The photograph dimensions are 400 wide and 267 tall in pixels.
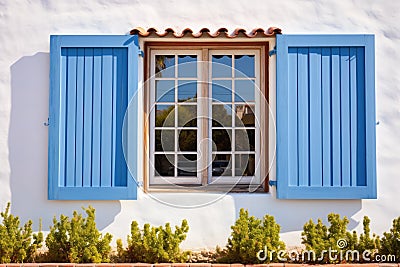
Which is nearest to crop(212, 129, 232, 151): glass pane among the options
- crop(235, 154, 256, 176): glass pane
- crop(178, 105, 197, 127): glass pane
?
crop(235, 154, 256, 176): glass pane

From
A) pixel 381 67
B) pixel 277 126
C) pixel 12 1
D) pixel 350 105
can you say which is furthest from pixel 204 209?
pixel 12 1

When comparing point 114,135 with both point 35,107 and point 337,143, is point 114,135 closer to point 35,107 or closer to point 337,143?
point 35,107

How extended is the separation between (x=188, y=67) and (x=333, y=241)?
2.41m

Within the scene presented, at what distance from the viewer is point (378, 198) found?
17.5ft

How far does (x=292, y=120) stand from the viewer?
521 cm

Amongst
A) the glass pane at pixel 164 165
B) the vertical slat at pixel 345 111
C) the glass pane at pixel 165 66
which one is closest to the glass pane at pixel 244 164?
the glass pane at pixel 164 165

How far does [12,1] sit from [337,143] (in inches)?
149

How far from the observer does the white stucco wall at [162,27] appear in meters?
5.26

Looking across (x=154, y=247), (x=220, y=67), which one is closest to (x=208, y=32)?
(x=220, y=67)

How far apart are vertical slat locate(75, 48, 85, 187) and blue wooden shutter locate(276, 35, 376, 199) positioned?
204cm

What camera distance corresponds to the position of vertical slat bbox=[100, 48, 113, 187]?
516cm

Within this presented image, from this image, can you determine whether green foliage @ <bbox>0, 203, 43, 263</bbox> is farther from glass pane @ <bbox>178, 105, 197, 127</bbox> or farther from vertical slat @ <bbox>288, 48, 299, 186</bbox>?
vertical slat @ <bbox>288, 48, 299, 186</bbox>

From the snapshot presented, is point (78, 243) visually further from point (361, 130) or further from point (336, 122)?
point (361, 130)

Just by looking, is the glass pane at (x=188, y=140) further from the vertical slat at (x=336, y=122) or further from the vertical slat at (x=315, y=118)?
the vertical slat at (x=336, y=122)
